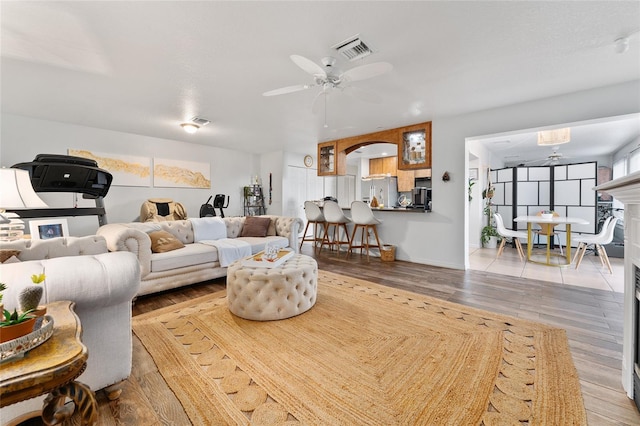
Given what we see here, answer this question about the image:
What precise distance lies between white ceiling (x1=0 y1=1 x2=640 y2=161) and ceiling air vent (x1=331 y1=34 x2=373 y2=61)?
5 cm

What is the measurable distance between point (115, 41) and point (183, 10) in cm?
86

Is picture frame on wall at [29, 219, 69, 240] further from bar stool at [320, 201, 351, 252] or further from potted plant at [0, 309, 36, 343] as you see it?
bar stool at [320, 201, 351, 252]

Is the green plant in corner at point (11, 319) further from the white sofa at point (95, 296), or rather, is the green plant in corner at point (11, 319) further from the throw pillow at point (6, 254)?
the throw pillow at point (6, 254)

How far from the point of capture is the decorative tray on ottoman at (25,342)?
74cm

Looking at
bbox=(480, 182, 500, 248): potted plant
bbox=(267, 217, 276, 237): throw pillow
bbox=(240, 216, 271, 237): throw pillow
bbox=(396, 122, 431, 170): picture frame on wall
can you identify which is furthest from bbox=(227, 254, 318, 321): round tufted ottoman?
bbox=(480, 182, 500, 248): potted plant

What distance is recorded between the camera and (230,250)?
3.57m

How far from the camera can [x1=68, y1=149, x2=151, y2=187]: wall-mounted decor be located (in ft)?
17.2

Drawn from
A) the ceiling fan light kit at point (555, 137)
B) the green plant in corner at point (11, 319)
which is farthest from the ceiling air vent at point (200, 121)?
the ceiling fan light kit at point (555, 137)

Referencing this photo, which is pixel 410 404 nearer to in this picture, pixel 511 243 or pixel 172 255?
pixel 172 255

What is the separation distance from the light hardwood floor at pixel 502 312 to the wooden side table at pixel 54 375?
0.63 meters

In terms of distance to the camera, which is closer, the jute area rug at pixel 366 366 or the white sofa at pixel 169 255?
the jute area rug at pixel 366 366

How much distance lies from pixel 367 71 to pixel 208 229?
3.13 meters

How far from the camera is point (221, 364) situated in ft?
5.72

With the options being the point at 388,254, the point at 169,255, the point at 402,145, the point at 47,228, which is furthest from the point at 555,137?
the point at 47,228
